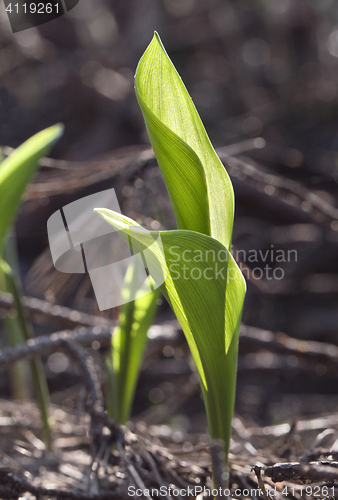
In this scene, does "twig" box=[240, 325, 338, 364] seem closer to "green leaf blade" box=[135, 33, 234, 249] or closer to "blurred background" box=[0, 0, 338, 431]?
"blurred background" box=[0, 0, 338, 431]

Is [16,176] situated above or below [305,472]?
above

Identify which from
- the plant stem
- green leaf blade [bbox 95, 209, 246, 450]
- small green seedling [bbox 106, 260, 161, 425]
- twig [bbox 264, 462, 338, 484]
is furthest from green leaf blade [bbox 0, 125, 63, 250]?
twig [bbox 264, 462, 338, 484]

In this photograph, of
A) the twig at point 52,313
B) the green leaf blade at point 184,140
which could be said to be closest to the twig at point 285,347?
the twig at point 52,313

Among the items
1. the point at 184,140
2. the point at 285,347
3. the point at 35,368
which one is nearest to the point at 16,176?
the point at 184,140

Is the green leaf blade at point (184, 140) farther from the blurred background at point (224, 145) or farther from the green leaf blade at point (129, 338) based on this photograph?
the blurred background at point (224, 145)

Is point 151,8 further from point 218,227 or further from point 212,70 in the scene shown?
point 218,227

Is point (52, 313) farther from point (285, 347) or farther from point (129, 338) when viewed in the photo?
point (285, 347)
